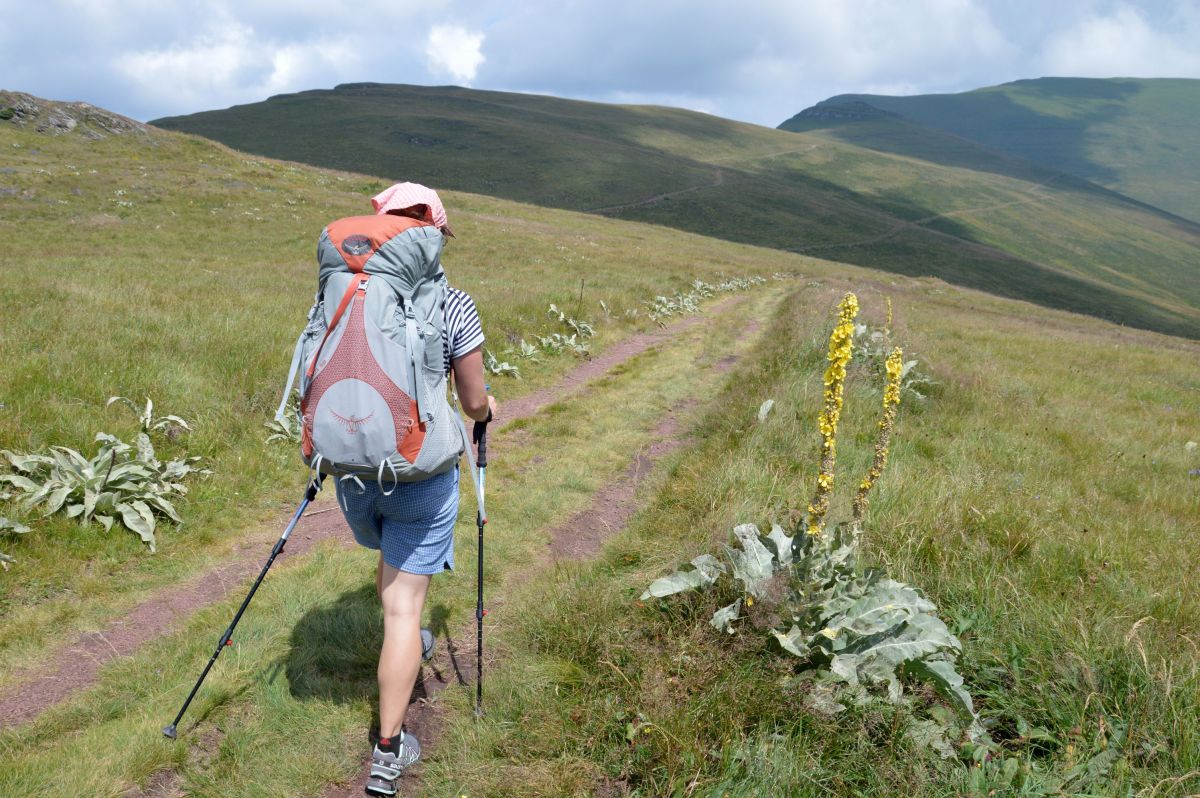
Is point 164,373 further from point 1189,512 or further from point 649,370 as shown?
point 1189,512

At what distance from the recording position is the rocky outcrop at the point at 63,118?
46.9m

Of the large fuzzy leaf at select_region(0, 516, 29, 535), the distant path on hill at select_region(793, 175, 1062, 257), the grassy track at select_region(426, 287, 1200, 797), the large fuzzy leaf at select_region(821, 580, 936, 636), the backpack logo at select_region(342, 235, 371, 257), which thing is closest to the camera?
the grassy track at select_region(426, 287, 1200, 797)

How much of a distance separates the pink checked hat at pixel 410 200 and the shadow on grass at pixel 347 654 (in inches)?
121

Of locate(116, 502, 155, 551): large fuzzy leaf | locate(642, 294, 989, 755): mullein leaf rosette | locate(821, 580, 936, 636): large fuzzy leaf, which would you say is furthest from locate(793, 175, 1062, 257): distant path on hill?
locate(116, 502, 155, 551): large fuzzy leaf

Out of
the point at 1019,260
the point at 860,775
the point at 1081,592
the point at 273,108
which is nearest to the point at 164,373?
the point at 860,775

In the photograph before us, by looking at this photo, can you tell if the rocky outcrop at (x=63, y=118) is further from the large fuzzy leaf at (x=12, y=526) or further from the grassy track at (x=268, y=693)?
the grassy track at (x=268, y=693)

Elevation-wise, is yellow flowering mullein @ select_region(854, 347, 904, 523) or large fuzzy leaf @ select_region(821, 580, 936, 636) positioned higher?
yellow flowering mullein @ select_region(854, 347, 904, 523)

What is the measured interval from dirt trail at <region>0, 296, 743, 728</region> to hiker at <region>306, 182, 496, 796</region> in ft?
7.11

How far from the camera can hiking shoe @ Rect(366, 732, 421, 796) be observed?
3283 millimetres

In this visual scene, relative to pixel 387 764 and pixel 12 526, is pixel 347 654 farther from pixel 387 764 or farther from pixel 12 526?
pixel 12 526

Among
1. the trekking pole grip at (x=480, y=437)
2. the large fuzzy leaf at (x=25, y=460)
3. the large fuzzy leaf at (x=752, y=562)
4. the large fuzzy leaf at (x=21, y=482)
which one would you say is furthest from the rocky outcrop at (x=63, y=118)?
the large fuzzy leaf at (x=752, y=562)

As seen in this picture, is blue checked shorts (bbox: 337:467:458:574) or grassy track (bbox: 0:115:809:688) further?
grassy track (bbox: 0:115:809:688)

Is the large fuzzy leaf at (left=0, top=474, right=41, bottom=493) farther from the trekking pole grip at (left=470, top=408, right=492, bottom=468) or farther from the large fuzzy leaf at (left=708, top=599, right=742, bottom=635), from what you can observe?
the large fuzzy leaf at (left=708, top=599, right=742, bottom=635)

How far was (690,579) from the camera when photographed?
13.8ft
